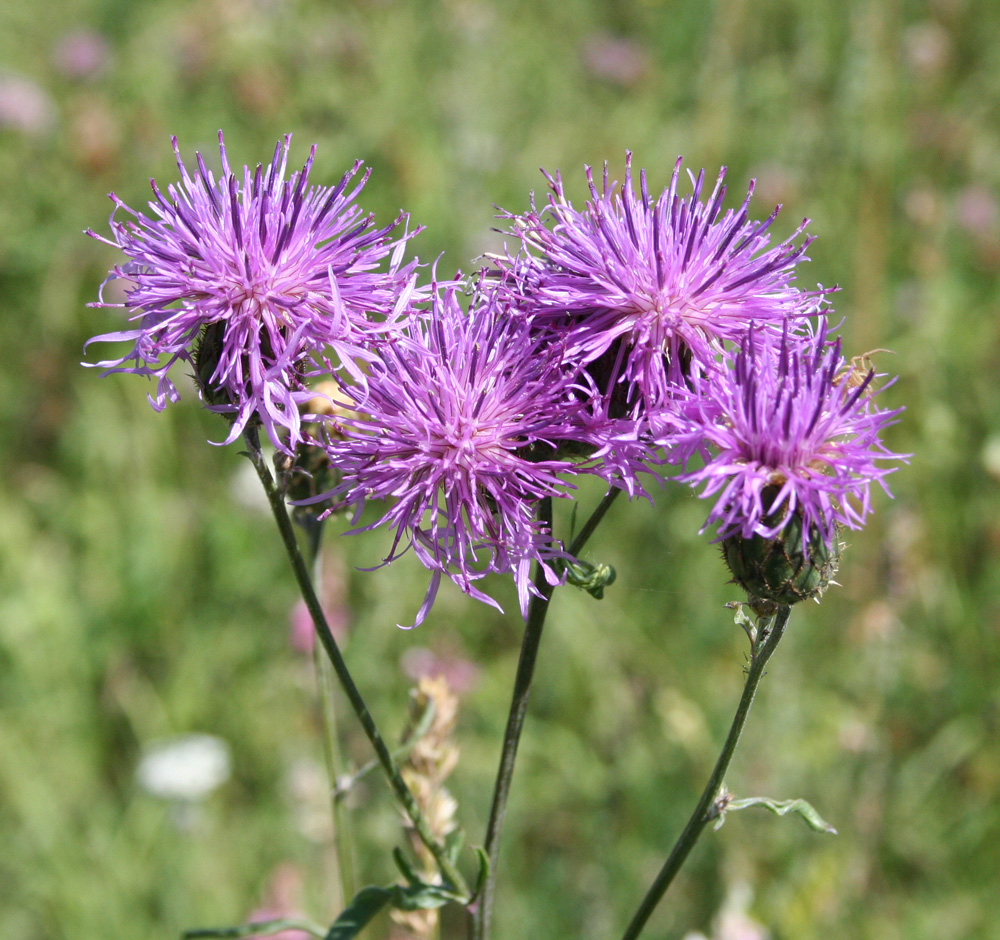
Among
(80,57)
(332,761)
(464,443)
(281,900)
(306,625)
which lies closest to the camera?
(464,443)

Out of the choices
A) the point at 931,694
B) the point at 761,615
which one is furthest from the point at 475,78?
the point at 761,615

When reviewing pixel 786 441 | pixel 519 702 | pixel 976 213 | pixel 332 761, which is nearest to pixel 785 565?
pixel 786 441

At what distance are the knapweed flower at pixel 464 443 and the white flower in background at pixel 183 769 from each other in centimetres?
295

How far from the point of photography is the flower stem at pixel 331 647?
199cm

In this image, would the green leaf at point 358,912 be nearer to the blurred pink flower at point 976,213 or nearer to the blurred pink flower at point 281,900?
the blurred pink flower at point 281,900

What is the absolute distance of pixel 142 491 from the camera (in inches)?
249

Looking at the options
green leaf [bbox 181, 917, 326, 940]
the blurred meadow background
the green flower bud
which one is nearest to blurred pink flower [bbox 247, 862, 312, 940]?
the blurred meadow background

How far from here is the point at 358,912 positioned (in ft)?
7.11

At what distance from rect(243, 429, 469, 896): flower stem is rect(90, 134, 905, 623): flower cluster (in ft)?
0.24

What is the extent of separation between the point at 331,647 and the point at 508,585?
361 centimetres

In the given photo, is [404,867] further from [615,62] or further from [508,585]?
[615,62]

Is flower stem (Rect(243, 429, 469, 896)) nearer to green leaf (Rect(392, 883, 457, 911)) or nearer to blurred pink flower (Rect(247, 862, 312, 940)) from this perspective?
green leaf (Rect(392, 883, 457, 911))

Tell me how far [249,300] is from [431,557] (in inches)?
27.0

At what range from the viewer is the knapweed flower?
2094 mm
